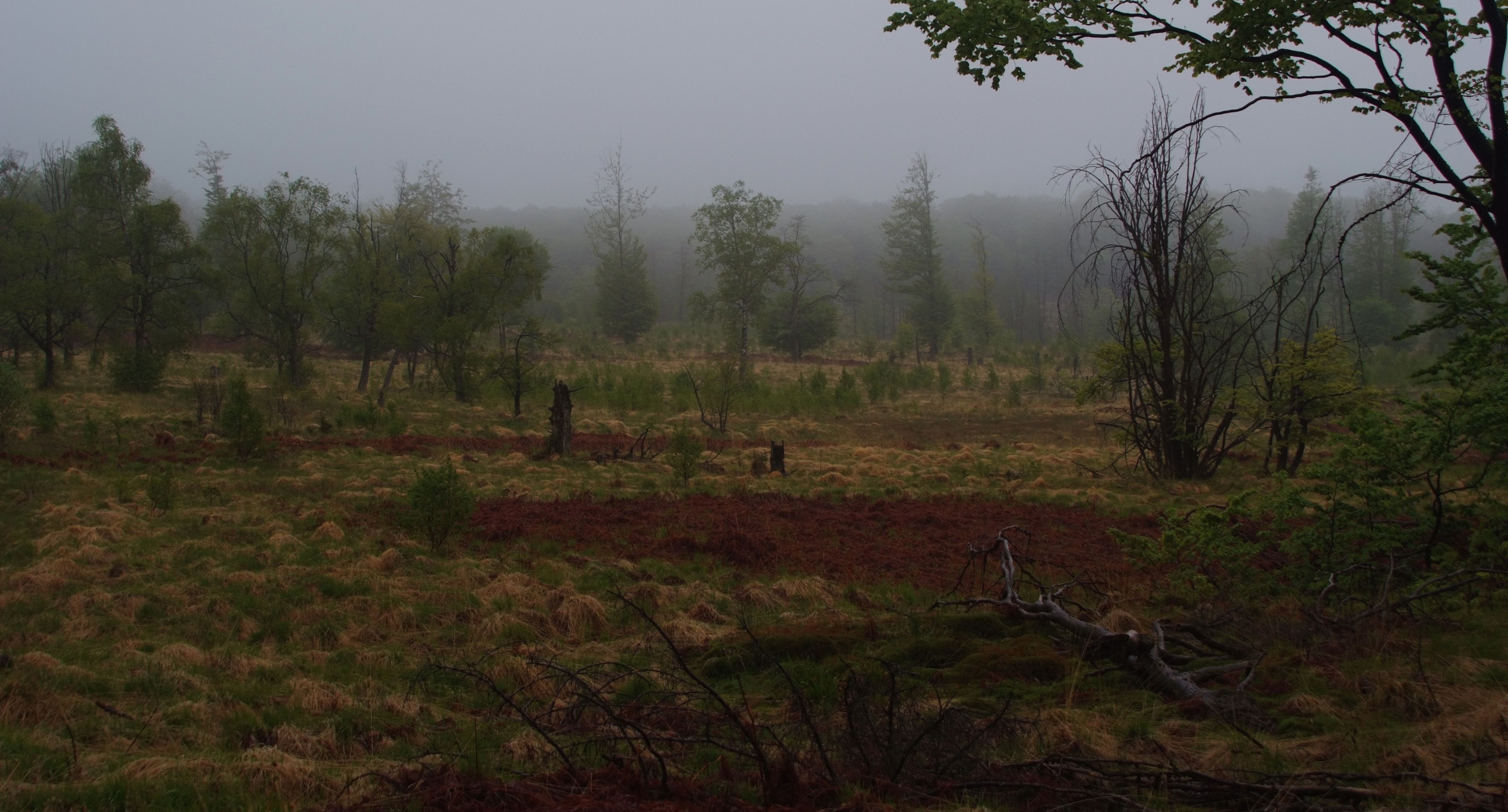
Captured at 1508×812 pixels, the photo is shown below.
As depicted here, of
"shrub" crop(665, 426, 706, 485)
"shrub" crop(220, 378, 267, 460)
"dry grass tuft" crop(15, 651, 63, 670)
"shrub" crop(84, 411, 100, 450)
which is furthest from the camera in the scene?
"shrub" crop(84, 411, 100, 450)

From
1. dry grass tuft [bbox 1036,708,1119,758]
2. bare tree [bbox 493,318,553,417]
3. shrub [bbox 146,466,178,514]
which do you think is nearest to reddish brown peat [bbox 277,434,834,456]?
bare tree [bbox 493,318,553,417]

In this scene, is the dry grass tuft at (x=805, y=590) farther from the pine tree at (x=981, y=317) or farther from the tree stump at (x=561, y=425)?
the pine tree at (x=981, y=317)

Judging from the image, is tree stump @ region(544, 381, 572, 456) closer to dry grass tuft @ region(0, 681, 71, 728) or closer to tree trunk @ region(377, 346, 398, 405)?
tree trunk @ region(377, 346, 398, 405)

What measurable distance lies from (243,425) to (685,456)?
8145mm

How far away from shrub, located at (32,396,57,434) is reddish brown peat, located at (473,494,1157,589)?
1064cm

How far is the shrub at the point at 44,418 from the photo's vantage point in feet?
50.6

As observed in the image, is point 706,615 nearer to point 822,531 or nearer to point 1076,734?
point 1076,734

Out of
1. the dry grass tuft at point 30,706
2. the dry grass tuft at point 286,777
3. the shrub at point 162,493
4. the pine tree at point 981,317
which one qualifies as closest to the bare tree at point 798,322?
the pine tree at point 981,317

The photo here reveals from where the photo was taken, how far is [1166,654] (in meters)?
4.62

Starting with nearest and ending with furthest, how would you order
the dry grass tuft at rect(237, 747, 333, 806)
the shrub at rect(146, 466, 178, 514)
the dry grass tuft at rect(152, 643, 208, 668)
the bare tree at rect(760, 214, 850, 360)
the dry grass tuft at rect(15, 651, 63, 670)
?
the dry grass tuft at rect(237, 747, 333, 806)
the dry grass tuft at rect(15, 651, 63, 670)
the dry grass tuft at rect(152, 643, 208, 668)
the shrub at rect(146, 466, 178, 514)
the bare tree at rect(760, 214, 850, 360)

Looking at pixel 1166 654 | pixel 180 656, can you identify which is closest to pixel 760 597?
pixel 1166 654

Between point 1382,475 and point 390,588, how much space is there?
8187 millimetres

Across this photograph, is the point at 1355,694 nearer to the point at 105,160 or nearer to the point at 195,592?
the point at 195,592

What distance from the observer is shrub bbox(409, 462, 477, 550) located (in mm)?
9000
